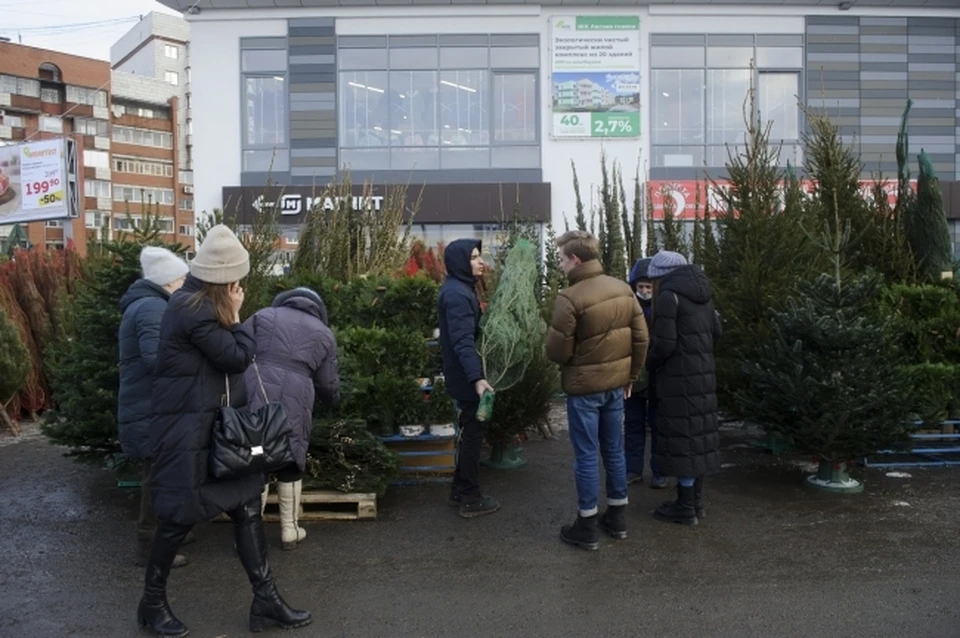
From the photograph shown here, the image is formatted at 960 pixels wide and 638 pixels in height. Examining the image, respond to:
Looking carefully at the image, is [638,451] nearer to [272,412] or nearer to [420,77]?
[272,412]

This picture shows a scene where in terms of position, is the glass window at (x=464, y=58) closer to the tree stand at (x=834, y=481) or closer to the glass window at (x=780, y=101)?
the glass window at (x=780, y=101)

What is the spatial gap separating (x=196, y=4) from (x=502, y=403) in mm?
22440

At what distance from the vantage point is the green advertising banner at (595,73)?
26.0 metres

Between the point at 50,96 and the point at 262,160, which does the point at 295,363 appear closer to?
the point at 262,160

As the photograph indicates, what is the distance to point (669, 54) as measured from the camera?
2642cm

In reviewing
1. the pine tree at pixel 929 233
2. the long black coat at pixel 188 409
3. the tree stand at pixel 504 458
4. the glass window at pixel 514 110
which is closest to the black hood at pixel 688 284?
the tree stand at pixel 504 458

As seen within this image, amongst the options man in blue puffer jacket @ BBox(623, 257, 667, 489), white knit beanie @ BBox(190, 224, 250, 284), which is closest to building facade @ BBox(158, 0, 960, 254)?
man in blue puffer jacket @ BBox(623, 257, 667, 489)

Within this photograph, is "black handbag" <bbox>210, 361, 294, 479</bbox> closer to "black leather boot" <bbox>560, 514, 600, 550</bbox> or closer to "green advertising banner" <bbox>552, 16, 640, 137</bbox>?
"black leather boot" <bbox>560, 514, 600, 550</bbox>

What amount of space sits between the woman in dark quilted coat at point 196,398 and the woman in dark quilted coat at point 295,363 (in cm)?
63

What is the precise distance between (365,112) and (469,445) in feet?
71.6

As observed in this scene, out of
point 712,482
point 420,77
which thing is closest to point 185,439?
point 712,482

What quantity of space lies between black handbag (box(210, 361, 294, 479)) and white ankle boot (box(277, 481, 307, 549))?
4.24ft

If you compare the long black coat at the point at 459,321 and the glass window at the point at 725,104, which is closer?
the long black coat at the point at 459,321

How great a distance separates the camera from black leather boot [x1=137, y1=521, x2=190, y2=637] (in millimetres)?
4113
